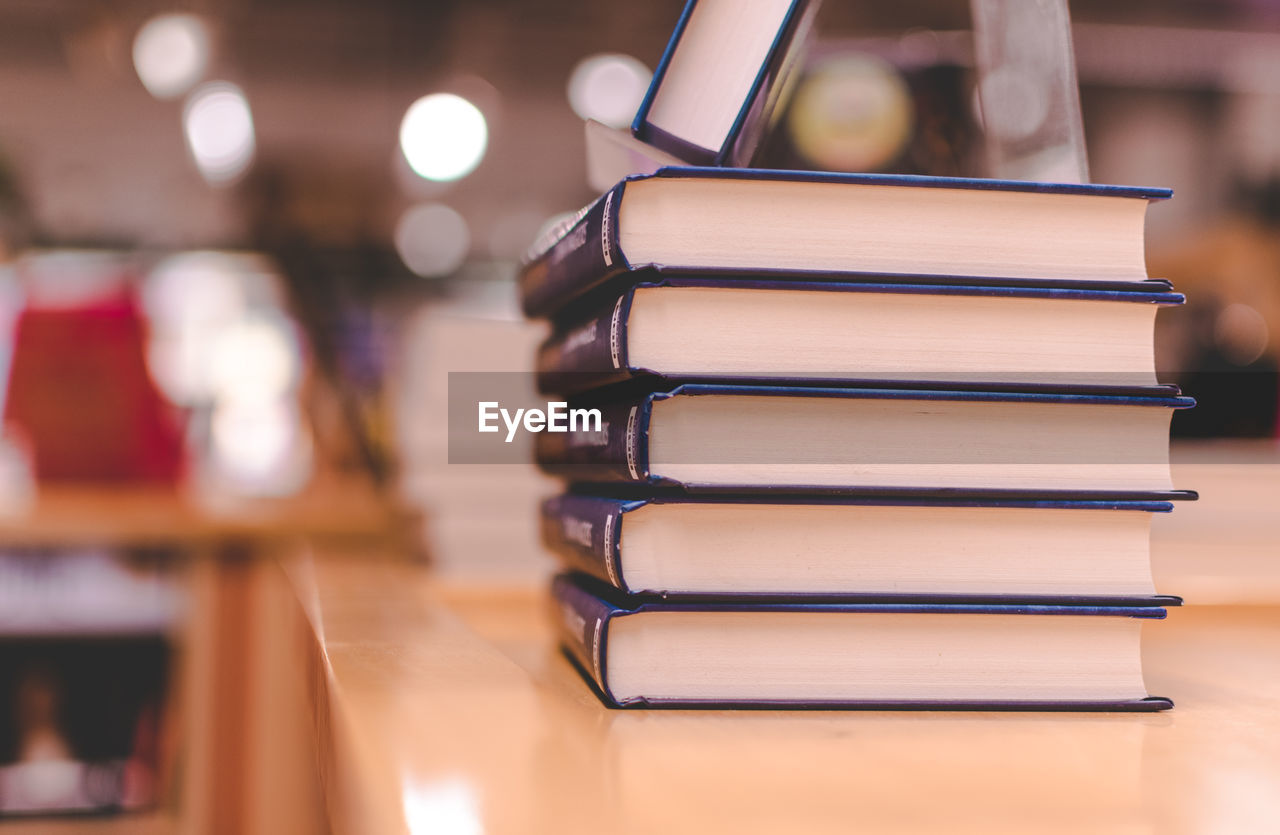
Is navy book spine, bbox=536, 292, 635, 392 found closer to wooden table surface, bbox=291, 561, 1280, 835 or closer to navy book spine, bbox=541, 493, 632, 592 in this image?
navy book spine, bbox=541, 493, 632, 592

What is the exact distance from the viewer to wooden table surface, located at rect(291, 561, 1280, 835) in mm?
377

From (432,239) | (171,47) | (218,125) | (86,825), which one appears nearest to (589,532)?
(86,825)

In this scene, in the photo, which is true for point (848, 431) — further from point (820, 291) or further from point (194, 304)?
point (194, 304)

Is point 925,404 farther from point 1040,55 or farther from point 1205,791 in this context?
point 1040,55

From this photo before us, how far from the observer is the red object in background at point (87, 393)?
2.41m

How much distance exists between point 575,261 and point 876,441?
7.6 inches

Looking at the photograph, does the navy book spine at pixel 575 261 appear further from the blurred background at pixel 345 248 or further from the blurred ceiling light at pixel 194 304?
the blurred ceiling light at pixel 194 304

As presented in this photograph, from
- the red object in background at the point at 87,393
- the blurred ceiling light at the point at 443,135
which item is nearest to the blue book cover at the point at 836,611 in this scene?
the red object in background at the point at 87,393

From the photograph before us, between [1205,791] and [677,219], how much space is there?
0.33m

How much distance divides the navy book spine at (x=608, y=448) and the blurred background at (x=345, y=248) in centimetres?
24

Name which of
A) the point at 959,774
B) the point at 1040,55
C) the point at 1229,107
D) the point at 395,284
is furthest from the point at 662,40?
the point at 959,774

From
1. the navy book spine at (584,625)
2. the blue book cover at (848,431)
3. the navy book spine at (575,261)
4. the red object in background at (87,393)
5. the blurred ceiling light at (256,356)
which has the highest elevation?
the blurred ceiling light at (256,356)

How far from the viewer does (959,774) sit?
1.44ft

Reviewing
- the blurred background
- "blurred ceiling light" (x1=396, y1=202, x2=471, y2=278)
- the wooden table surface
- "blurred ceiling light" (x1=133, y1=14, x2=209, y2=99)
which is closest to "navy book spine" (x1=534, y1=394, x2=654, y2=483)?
the wooden table surface
